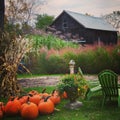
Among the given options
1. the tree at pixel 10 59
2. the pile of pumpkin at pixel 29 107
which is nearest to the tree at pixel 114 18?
the tree at pixel 10 59

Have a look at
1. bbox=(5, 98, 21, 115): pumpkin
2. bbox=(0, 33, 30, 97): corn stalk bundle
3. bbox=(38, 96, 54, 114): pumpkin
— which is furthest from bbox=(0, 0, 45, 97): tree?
bbox=(38, 96, 54, 114): pumpkin

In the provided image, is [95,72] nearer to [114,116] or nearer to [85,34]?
[114,116]

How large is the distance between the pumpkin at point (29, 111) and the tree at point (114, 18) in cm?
3099

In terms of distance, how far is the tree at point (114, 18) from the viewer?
1378 inches

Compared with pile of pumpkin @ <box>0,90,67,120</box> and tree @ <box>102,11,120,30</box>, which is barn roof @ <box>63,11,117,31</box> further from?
pile of pumpkin @ <box>0,90,67,120</box>

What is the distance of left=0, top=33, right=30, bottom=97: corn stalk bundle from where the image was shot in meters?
7.40

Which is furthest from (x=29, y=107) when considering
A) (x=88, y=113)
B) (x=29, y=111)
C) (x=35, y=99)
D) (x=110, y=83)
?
(x=110, y=83)

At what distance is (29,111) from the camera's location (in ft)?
17.4

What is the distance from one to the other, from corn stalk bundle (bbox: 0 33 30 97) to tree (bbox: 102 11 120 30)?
29.0m

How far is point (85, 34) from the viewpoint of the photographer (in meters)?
29.8

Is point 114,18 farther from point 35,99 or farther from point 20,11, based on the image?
point 35,99

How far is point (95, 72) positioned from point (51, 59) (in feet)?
8.65

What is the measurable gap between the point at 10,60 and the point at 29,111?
8.26 feet

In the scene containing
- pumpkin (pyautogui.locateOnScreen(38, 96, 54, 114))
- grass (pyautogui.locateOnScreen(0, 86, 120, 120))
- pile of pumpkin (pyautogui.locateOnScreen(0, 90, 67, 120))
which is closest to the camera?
grass (pyautogui.locateOnScreen(0, 86, 120, 120))
